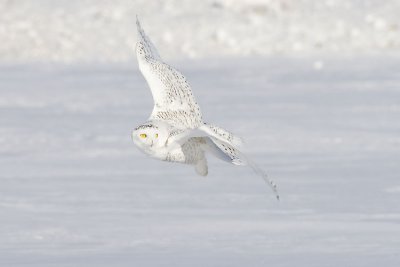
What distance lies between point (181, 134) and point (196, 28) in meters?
14.4

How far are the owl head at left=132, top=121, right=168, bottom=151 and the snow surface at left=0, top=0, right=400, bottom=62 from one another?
13002 millimetres

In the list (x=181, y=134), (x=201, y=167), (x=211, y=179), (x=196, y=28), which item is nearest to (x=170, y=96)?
(x=181, y=134)

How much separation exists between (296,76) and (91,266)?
33.1 feet

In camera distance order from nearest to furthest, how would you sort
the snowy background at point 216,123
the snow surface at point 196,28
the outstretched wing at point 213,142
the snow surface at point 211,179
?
1. the outstretched wing at point 213,142
2. the snow surface at point 211,179
3. the snowy background at point 216,123
4. the snow surface at point 196,28

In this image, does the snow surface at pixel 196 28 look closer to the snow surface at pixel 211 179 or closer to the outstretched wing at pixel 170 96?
the snow surface at pixel 211 179

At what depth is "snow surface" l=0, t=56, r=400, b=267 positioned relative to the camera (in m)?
6.77

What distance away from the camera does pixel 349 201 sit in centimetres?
823

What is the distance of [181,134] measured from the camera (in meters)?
5.56

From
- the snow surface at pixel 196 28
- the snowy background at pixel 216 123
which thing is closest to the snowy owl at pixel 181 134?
the snowy background at pixel 216 123

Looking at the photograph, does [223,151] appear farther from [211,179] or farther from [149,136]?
[211,179]

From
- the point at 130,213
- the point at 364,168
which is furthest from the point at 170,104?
the point at 364,168

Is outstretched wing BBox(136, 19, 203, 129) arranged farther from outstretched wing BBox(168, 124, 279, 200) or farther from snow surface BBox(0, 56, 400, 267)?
snow surface BBox(0, 56, 400, 267)

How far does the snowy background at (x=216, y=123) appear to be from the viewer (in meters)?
6.97

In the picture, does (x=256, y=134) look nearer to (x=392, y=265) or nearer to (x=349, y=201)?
(x=349, y=201)
